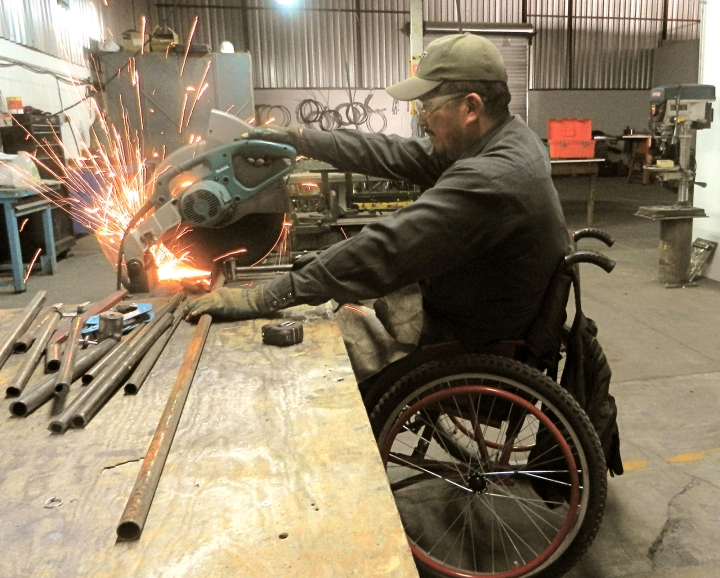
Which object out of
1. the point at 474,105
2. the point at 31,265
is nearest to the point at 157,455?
the point at 474,105

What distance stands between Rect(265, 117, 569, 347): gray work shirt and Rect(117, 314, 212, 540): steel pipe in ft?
1.04

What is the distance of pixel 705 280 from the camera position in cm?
440

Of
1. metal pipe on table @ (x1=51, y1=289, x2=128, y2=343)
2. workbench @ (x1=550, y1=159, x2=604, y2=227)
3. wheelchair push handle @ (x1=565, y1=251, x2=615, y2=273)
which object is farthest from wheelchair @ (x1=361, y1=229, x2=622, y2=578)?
workbench @ (x1=550, y1=159, x2=604, y2=227)

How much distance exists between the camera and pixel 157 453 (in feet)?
2.97

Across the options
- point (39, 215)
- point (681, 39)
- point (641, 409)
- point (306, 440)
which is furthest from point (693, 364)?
point (681, 39)

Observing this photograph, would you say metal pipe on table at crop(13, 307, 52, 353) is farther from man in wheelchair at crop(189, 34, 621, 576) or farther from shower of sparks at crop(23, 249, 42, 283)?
shower of sparks at crop(23, 249, 42, 283)

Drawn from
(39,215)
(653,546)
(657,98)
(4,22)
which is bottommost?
(653,546)

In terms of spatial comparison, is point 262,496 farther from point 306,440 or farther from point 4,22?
point 4,22

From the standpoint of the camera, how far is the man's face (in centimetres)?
148

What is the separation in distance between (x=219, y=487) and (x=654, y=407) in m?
2.15

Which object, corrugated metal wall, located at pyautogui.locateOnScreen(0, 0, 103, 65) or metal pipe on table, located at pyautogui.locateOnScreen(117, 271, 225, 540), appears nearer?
metal pipe on table, located at pyautogui.locateOnScreen(117, 271, 225, 540)

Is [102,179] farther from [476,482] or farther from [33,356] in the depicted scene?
[476,482]

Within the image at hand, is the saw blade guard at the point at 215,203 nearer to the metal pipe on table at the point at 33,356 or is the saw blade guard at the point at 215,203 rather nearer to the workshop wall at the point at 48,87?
the metal pipe on table at the point at 33,356

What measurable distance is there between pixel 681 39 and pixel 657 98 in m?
10.1
